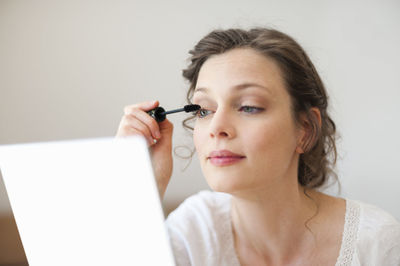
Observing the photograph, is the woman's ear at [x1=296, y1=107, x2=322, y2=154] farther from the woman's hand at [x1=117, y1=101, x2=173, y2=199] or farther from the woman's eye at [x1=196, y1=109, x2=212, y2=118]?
the woman's hand at [x1=117, y1=101, x2=173, y2=199]

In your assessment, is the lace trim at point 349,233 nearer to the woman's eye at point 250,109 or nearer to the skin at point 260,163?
the skin at point 260,163

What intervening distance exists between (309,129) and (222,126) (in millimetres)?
308

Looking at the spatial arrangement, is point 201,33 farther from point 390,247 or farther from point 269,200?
point 390,247

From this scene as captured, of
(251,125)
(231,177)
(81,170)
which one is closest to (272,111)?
(251,125)

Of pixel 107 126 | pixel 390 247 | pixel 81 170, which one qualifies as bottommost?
pixel 390 247

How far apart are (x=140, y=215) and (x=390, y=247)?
2.31ft

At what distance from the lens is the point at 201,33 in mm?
1296

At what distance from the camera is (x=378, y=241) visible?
103 cm

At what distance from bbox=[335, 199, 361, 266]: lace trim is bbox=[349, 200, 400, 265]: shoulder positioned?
1 cm

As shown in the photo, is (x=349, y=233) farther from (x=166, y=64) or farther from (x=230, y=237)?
(x=166, y=64)

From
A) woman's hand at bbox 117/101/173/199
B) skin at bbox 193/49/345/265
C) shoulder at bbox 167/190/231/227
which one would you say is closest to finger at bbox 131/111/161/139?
woman's hand at bbox 117/101/173/199

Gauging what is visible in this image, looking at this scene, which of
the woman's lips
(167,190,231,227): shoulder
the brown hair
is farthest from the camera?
(167,190,231,227): shoulder

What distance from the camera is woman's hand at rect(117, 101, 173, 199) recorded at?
944 mm

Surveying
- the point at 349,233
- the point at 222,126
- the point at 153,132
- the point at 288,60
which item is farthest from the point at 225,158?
the point at 349,233
